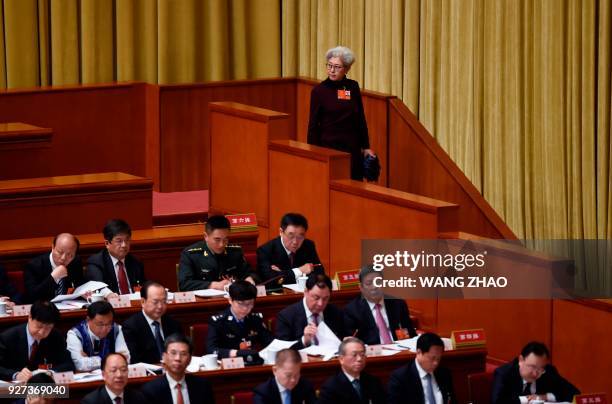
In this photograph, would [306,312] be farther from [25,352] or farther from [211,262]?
[25,352]

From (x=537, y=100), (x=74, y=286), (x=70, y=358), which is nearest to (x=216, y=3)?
(x=537, y=100)

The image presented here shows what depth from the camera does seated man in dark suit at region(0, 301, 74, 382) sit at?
6.49 meters

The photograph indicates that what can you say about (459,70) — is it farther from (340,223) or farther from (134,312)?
(134,312)

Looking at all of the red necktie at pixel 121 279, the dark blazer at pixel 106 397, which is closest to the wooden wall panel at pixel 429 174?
the red necktie at pixel 121 279

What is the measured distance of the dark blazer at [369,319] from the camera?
7406mm

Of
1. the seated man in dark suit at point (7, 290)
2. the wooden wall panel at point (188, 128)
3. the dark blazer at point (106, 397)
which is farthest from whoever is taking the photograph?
the wooden wall panel at point (188, 128)

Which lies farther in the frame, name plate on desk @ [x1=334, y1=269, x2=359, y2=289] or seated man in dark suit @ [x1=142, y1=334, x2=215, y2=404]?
name plate on desk @ [x1=334, y1=269, x2=359, y2=289]

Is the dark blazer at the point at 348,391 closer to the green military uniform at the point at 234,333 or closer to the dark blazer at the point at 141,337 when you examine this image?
the green military uniform at the point at 234,333

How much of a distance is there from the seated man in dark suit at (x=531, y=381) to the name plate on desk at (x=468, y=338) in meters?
0.29

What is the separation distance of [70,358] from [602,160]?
11.4 ft

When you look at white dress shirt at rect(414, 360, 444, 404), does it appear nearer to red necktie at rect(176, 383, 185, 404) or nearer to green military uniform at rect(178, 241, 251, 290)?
red necktie at rect(176, 383, 185, 404)

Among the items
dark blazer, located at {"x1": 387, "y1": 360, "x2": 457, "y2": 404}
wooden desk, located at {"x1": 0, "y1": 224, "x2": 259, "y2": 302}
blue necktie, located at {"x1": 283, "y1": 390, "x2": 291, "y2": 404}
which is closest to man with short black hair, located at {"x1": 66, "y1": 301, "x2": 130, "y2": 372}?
blue necktie, located at {"x1": 283, "y1": 390, "x2": 291, "y2": 404}

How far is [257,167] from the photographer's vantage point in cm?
896

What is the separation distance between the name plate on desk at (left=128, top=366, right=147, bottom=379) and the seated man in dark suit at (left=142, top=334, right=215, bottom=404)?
0.15m
